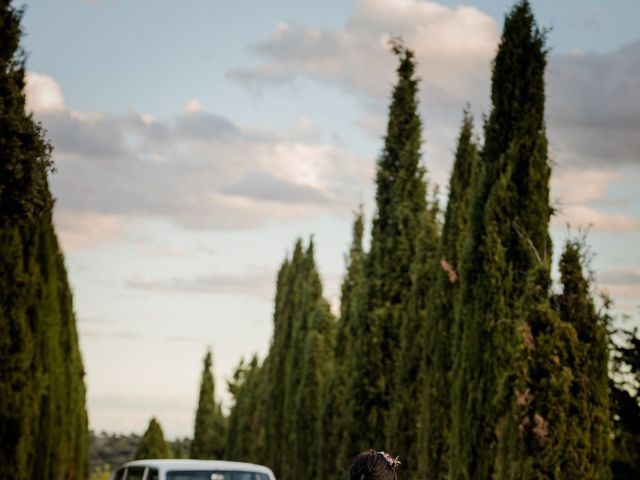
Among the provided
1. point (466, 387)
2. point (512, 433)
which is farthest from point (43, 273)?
point (512, 433)

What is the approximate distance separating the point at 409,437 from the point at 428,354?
245 centimetres

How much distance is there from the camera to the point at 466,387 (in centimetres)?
1816

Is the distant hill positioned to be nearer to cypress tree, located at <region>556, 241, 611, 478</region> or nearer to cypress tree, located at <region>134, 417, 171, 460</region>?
cypress tree, located at <region>134, 417, 171, 460</region>

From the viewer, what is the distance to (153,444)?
141ft

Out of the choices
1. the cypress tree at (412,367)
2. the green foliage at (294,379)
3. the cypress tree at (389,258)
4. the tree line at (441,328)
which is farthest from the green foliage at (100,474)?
the cypress tree at (412,367)

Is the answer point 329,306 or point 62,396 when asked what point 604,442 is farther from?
point 329,306

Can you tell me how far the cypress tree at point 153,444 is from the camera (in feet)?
141

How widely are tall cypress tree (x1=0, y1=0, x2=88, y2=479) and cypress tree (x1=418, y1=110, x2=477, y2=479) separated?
762 centimetres

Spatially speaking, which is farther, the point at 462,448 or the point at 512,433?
the point at 462,448

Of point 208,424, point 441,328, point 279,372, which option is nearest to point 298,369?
point 279,372

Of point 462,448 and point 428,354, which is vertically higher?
point 428,354

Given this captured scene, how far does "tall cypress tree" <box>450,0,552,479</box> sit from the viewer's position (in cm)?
1725

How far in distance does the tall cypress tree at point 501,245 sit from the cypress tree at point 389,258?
5.45 meters

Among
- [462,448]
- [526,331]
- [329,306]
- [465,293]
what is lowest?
[462,448]
